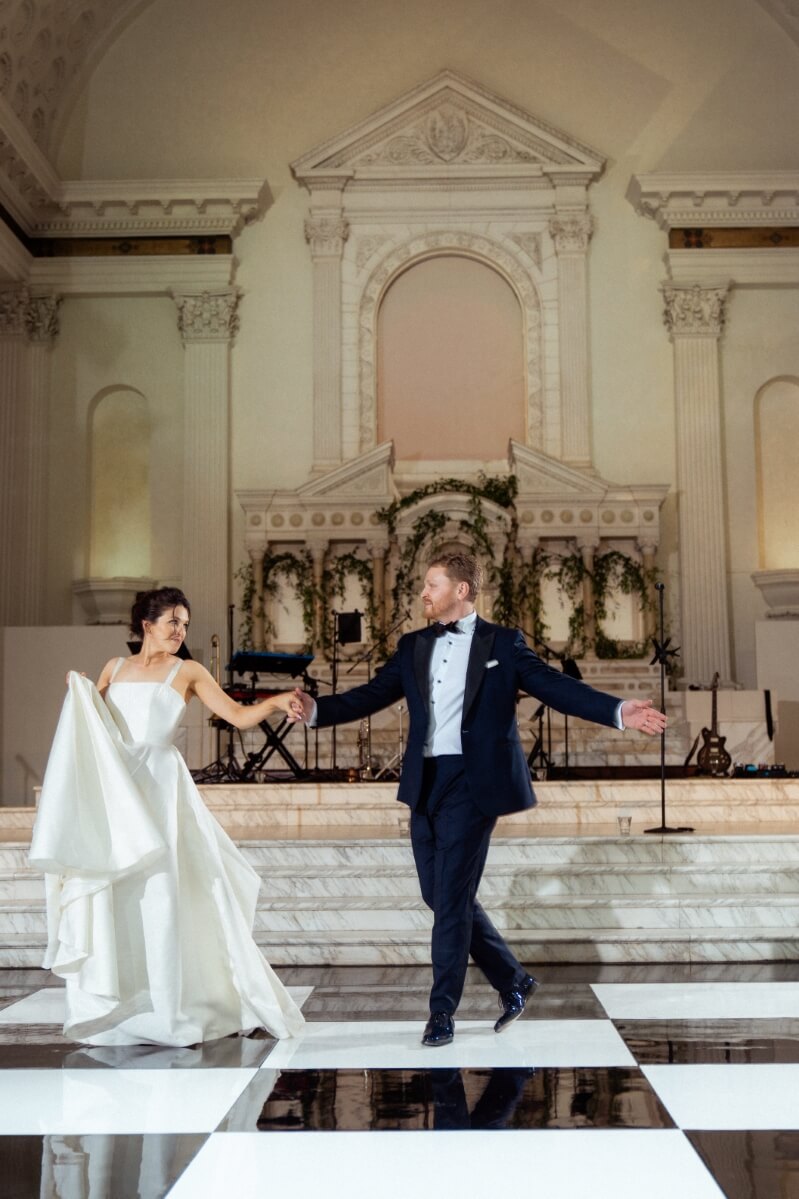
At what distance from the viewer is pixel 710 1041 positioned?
4.12 meters

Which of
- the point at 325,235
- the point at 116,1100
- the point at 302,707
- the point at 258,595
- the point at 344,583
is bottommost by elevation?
the point at 116,1100

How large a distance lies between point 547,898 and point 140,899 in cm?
242

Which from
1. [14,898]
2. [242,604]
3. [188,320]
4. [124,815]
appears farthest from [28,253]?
[124,815]

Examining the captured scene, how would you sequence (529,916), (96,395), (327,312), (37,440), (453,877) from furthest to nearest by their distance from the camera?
(96,395), (327,312), (37,440), (529,916), (453,877)

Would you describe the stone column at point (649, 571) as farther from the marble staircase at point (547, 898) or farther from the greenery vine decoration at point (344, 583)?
the marble staircase at point (547, 898)

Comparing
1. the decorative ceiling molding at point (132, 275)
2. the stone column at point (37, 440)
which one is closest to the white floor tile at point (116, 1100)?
the stone column at point (37, 440)

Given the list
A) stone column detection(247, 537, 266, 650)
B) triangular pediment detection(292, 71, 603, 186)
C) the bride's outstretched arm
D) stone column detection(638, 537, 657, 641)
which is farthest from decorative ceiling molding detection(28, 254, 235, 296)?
the bride's outstretched arm

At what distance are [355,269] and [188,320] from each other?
230 centimetres

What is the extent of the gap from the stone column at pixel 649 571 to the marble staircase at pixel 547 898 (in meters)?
7.77

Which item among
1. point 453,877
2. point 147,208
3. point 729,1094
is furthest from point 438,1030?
point 147,208

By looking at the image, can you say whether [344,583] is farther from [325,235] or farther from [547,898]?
[547,898]

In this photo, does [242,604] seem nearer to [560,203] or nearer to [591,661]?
[591,661]

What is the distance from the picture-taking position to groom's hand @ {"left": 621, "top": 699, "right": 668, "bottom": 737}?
3.99m

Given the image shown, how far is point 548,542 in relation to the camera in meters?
15.5
